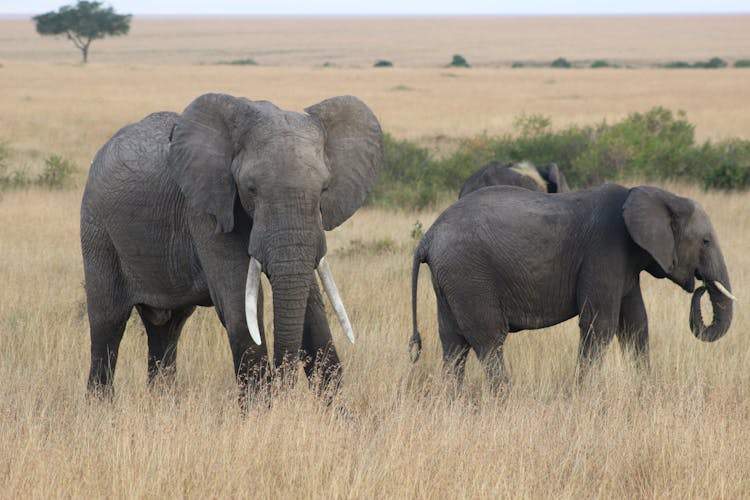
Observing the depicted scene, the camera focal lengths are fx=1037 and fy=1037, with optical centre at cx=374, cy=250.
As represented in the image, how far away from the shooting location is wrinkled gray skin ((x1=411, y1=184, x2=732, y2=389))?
231 inches

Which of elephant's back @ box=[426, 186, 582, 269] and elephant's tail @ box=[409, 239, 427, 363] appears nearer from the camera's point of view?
elephant's back @ box=[426, 186, 582, 269]

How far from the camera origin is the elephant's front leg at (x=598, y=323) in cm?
579

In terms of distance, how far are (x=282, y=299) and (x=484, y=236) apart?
1741 mm

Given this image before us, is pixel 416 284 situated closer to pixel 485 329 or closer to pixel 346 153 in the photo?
pixel 485 329

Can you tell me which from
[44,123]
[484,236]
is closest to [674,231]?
[484,236]

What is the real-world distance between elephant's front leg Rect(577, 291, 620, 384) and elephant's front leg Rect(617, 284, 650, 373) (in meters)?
0.31

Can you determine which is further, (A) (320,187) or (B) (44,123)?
(B) (44,123)

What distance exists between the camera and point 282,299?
4656mm

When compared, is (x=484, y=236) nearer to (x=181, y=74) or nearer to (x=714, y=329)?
(x=714, y=329)

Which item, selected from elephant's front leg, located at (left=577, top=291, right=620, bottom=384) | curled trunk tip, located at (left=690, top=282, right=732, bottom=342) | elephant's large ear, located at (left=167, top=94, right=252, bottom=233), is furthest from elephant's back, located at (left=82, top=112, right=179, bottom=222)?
curled trunk tip, located at (left=690, top=282, right=732, bottom=342)

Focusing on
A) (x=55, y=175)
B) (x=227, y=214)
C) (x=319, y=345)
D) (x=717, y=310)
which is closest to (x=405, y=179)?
(x=55, y=175)

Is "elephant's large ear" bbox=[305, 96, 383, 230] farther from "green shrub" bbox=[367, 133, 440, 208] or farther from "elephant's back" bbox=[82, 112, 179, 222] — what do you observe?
"green shrub" bbox=[367, 133, 440, 208]

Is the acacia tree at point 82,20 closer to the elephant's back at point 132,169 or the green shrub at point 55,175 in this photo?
the green shrub at point 55,175

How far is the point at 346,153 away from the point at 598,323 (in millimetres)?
1801
